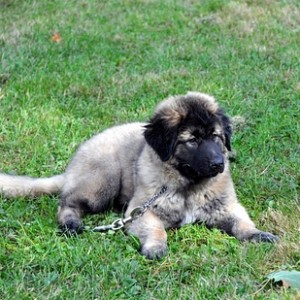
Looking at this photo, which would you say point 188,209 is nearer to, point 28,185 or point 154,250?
point 154,250

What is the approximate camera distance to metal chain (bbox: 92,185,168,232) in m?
4.53

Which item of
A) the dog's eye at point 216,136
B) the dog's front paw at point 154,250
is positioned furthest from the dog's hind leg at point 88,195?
the dog's eye at point 216,136

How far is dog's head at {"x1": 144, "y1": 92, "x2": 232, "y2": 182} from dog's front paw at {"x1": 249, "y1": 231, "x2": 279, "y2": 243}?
0.46 meters

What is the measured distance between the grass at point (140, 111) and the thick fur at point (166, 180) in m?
0.13

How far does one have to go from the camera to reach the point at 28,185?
5.11 metres

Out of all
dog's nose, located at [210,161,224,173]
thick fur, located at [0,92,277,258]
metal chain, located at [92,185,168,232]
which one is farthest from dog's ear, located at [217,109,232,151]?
metal chain, located at [92,185,168,232]

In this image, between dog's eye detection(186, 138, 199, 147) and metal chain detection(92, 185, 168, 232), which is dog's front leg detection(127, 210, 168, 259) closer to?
metal chain detection(92, 185, 168, 232)

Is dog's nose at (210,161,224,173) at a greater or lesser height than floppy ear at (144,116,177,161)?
lesser

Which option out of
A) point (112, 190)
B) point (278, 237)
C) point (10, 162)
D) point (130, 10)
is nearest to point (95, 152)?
point (112, 190)

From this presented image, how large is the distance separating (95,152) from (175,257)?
1.29 meters

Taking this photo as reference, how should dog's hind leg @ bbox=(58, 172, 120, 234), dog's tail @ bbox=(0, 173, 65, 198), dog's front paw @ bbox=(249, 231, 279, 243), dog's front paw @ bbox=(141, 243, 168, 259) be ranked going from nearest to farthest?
dog's front paw @ bbox=(141, 243, 168, 259)
dog's front paw @ bbox=(249, 231, 279, 243)
dog's hind leg @ bbox=(58, 172, 120, 234)
dog's tail @ bbox=(0, 173, 65, 198)

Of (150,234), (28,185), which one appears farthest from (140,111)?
(150,234)

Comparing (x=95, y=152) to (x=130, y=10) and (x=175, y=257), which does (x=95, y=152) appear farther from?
(x=130, y=10)

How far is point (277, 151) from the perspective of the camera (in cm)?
592
